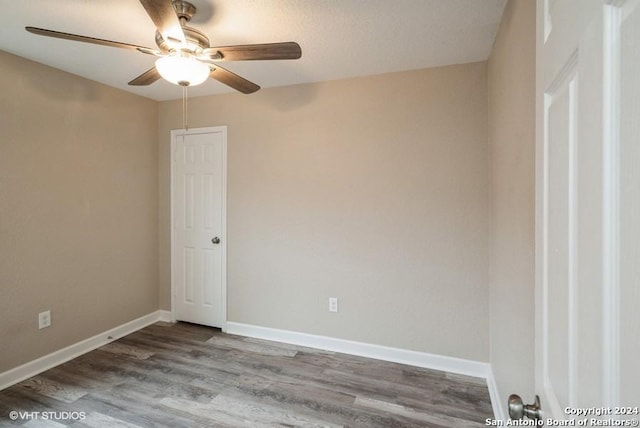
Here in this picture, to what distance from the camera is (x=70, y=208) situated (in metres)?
2.66

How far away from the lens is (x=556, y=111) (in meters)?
0.63

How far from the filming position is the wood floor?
1.92 metres

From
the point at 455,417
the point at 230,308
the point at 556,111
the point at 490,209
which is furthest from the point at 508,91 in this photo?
the point at 230,308

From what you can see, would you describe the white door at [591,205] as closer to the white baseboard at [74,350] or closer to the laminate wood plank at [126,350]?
the laminate wood plank at [126,350]

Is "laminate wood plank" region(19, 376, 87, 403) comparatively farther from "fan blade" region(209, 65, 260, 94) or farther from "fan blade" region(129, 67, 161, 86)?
"fan blade" region(209, 65, 260, 94)

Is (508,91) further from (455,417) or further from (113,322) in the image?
(113,322)

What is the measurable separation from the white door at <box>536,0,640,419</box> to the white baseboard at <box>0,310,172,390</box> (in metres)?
3.29

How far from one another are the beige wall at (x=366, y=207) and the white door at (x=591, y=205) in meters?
1.84

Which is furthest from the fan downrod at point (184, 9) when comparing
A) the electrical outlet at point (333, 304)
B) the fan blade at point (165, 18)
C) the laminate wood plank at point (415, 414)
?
the laminate wood plank at point (415, 414)

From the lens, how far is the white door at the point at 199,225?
3.21 metres

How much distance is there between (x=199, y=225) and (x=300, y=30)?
2219mm

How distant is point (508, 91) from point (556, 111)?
3.87ft

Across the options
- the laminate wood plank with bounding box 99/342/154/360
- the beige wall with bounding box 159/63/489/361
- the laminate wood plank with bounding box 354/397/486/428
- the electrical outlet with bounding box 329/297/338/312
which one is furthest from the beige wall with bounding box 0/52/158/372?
the laminate wood plank with bounding box 354/397/486/428

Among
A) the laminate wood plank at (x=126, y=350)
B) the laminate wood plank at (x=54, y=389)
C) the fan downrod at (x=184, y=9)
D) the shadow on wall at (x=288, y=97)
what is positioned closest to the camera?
the fan downrod at (x=184, y=9)
